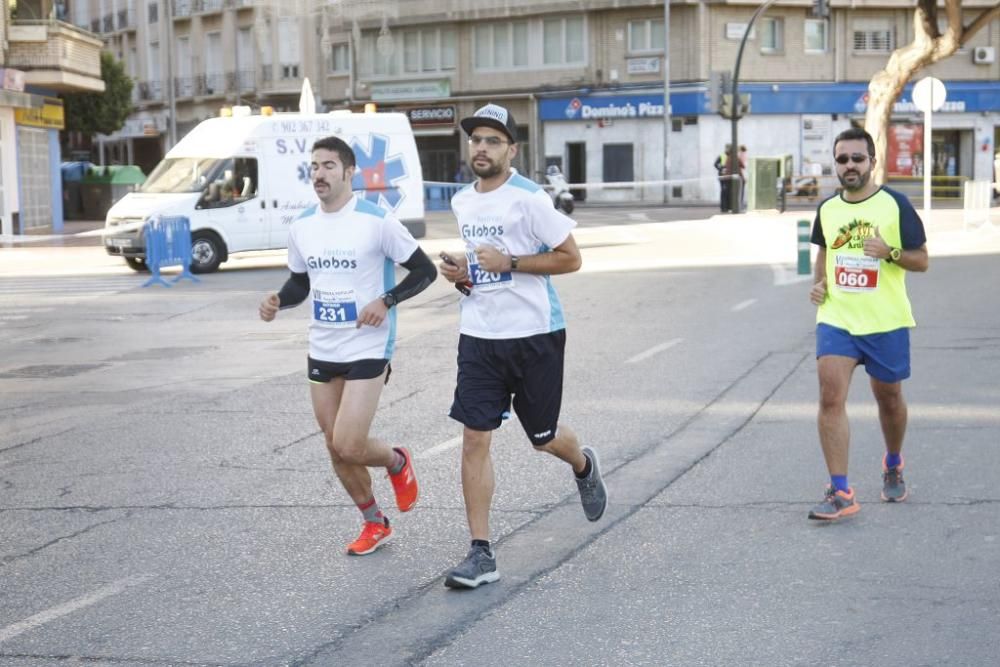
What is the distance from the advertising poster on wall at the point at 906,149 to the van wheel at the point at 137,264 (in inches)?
1409

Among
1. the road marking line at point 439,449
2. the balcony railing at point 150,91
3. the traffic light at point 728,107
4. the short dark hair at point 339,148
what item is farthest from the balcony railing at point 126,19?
the short dark hair at point 339,148

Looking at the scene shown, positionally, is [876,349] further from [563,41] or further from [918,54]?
[563,41]

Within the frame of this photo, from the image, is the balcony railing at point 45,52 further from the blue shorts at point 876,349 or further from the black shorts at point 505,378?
the black shorts at point 505,378

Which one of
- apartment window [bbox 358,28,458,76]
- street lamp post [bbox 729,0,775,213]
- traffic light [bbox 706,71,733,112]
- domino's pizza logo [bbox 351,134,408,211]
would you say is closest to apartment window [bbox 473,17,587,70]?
apartment window [bbox 358,28,458,76]

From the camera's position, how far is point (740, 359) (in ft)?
41.2

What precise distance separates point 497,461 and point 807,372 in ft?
13.2

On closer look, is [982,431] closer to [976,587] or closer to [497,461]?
[497,461]

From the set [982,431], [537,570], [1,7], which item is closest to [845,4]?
[1,7]

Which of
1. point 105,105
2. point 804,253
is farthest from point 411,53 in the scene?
point 804,253

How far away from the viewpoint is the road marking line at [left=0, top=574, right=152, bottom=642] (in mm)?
5391

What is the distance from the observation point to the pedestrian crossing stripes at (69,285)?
21.4 meters

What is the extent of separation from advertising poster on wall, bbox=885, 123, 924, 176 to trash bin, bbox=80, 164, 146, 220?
85.6ft

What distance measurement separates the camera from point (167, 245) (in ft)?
74.8

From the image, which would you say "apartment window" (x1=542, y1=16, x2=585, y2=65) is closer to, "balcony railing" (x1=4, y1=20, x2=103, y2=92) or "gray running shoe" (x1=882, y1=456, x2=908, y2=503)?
"balcony railing" (x1=4, y1=20, x2=103, y2=92)
